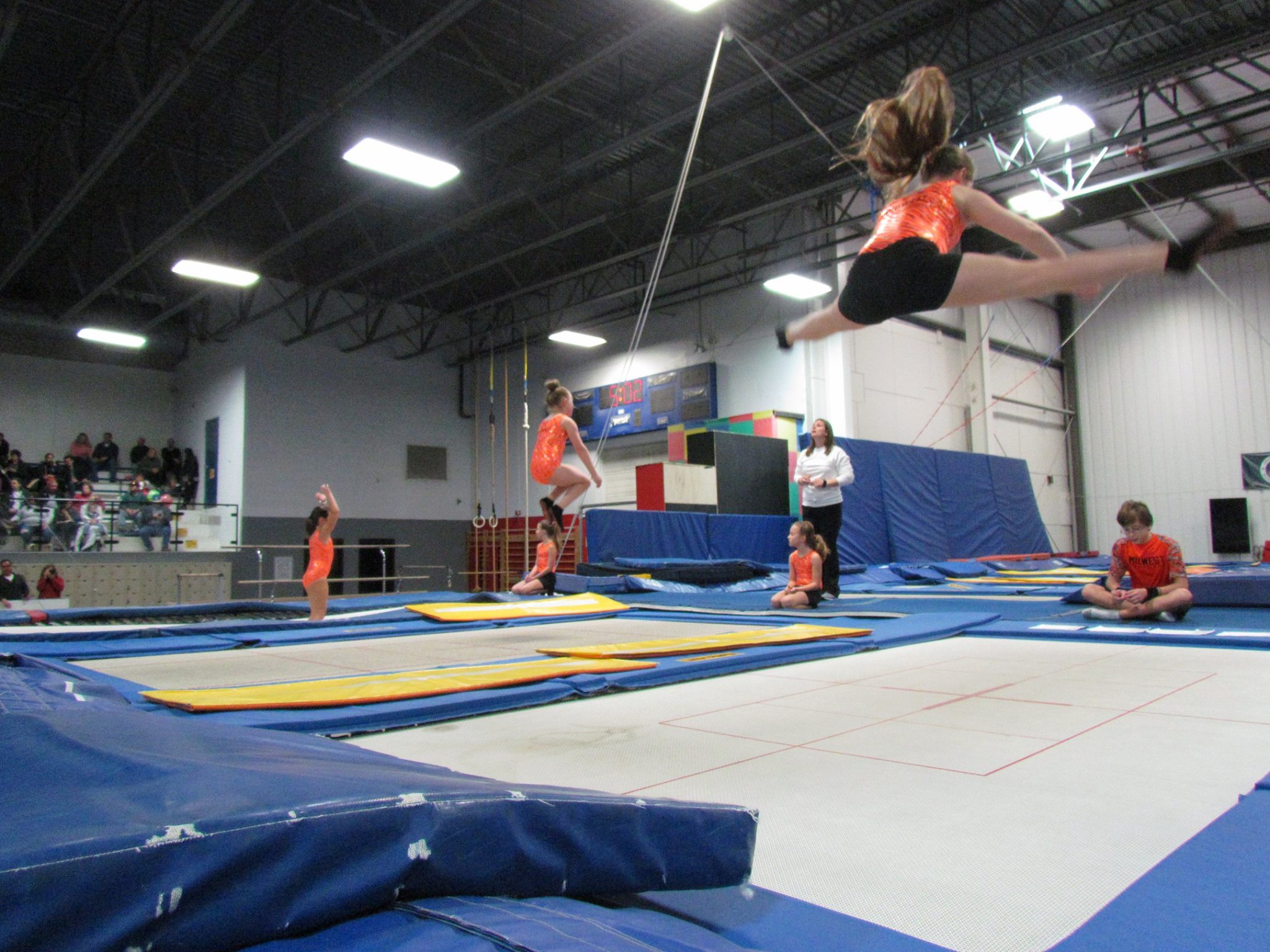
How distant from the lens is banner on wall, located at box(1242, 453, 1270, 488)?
12562 millimetres

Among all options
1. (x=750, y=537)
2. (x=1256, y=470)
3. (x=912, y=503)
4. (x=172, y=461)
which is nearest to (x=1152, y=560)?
(x=750, y=537)

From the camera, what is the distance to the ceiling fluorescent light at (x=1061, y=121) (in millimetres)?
8125

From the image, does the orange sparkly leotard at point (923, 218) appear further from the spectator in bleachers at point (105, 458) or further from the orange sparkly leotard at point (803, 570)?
the spectator in bleachers at point (105, 458)

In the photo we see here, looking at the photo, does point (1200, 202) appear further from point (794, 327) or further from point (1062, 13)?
point (794, 327)

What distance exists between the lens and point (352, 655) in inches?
138

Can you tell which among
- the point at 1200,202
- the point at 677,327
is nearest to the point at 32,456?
the point at 677,327

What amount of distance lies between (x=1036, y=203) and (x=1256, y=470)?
6505 mm

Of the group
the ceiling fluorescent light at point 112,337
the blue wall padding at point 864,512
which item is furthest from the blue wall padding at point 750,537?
the ceiling fluorescent light at point 112,337

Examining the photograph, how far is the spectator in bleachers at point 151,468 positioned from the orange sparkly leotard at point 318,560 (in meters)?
9.92

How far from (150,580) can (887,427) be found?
10.6 m

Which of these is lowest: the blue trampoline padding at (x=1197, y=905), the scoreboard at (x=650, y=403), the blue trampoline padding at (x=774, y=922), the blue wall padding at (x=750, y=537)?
the blue trampoline padding at (x=774, y=922)

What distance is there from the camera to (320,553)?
17.6 ft

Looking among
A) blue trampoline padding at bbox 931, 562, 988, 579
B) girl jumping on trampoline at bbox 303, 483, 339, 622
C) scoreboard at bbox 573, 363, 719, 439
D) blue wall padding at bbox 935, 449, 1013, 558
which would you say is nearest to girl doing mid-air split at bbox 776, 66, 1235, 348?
girl jumping on trampoline at bbox 303, 483, 339, 622

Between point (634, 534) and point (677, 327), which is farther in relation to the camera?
point (677, 327)
